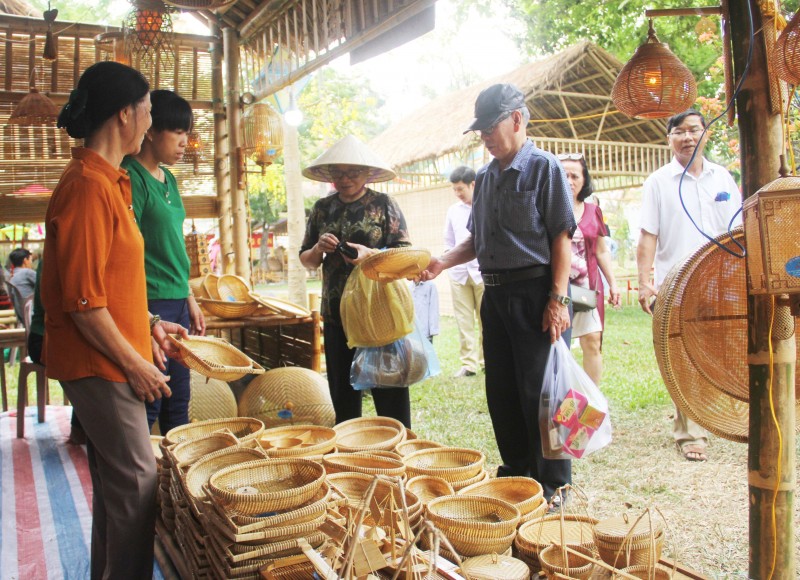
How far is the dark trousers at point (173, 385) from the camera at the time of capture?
279cm

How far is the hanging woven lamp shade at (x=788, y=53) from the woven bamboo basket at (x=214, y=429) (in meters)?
2.29

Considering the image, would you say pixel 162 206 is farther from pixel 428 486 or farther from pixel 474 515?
pixel 474 515

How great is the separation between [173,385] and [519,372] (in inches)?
61.0

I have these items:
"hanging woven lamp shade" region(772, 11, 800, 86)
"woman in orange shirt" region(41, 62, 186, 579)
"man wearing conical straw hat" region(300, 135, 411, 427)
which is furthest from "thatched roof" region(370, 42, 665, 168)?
"woman in orange shirt" region(41, 62, 186, 579)

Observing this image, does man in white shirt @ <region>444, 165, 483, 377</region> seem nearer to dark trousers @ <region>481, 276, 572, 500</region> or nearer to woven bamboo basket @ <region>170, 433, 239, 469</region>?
dark trousers @ <region>481, 276, 572, 500</region>

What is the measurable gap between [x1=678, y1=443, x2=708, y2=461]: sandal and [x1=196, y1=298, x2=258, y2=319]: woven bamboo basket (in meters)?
2.92

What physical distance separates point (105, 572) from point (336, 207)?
202cm

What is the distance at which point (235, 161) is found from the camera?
18.9 ft

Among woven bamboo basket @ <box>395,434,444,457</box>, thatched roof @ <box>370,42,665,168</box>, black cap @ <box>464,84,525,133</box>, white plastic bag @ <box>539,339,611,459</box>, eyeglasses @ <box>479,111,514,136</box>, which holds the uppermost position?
thatched roof @ <box>370,42,665,168</box>

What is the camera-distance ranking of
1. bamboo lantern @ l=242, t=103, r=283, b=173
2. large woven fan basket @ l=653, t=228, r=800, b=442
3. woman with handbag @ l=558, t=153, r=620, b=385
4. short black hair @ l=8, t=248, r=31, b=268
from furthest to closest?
short black hair @ l=8, t=248, r=31, b=268, bamboo lantern @ l=242, t=103, r=283, b=173, woman with handbag @ l=558, t=153, r=620, b=385, large woven fan basket @ l=653, t=228, r=800, b=442

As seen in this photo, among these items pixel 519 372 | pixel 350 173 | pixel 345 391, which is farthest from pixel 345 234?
pixel 519 372

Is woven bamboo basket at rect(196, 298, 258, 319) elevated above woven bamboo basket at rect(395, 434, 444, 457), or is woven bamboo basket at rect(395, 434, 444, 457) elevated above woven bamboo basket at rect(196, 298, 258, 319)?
woven bamboo basket at rect(196, 298, 258, 319)

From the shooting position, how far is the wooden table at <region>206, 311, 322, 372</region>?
15.2 feet

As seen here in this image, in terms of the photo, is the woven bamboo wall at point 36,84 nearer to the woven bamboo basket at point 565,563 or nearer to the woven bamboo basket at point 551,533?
the woven bamboo basket at point 551,533
